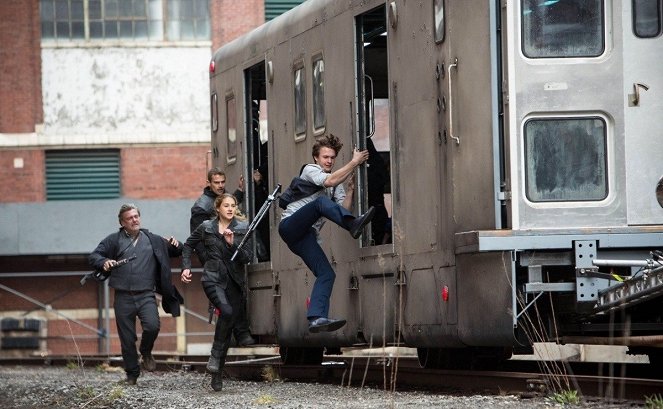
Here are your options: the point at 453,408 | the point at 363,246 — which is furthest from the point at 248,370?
the point at 453,408

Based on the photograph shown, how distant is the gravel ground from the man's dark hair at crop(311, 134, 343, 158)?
193 centimetres

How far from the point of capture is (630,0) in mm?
10953

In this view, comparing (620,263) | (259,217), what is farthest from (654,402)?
(259,217)

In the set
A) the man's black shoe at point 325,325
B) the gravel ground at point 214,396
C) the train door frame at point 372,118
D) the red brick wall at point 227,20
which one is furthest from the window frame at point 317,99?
the red brick wall at point 227,20

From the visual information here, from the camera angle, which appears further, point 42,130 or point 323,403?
point 42,130

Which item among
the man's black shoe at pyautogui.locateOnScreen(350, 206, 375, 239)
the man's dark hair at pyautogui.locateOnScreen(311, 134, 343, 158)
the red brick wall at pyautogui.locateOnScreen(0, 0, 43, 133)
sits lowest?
the man's black shoe at pyautogui.locateOnScreen(350, 206, 375, 239)

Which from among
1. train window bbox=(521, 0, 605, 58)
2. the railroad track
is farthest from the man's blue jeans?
train window bbox=(521, 0, 605, 58)

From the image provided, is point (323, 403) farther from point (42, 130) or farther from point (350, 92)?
point (42, 130)

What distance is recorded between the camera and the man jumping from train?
42.1ft

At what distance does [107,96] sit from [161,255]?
22710mm

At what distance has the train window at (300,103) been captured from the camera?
14703 millimetres

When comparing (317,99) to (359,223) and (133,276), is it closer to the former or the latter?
(359,223)

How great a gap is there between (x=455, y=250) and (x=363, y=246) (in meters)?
2.05

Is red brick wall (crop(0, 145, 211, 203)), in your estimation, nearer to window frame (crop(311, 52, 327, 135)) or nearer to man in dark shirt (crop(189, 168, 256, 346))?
man in dark shirt (crop(189, 168, 256, 346))
